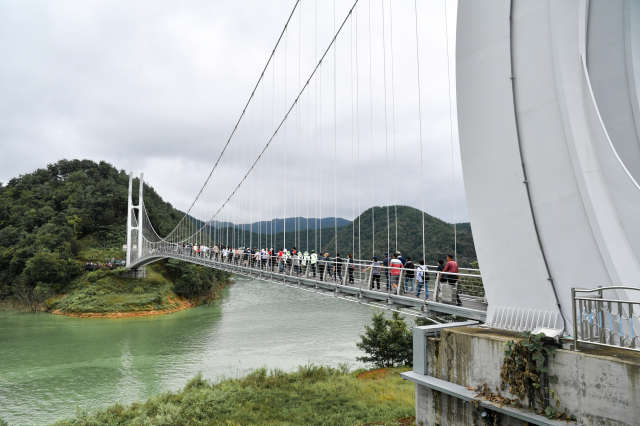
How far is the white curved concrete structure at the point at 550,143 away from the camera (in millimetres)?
5379

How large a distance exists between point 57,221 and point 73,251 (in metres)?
4.66

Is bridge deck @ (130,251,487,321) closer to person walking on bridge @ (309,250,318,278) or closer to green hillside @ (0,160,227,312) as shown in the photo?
person walking on bridge @ (309,250,318,278)

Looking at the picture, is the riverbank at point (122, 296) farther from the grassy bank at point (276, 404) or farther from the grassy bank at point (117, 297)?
the grassy bank at point (276, 404)

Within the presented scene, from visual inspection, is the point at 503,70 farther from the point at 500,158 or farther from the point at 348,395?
the point at 348,395

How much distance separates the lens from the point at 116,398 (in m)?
11.5

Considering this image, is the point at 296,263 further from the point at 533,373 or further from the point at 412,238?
the point at 412,238

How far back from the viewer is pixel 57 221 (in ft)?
128

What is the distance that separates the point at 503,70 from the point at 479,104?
0.61 metres

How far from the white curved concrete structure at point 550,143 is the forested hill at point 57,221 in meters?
34.8

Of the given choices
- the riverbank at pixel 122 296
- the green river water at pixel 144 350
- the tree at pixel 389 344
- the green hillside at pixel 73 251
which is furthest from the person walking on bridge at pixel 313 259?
the green hillside at pixel 73 251

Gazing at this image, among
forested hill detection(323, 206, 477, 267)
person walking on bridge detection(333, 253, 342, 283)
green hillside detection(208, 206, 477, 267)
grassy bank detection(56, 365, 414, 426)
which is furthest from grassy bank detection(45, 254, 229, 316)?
person walking on bridge detection(333, 253, 342, 283)

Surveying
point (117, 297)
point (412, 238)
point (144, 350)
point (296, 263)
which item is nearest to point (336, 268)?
point (296, 263)

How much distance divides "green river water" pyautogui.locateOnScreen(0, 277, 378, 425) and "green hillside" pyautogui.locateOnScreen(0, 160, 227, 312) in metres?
3.23

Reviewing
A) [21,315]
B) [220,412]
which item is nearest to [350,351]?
[220,412]
